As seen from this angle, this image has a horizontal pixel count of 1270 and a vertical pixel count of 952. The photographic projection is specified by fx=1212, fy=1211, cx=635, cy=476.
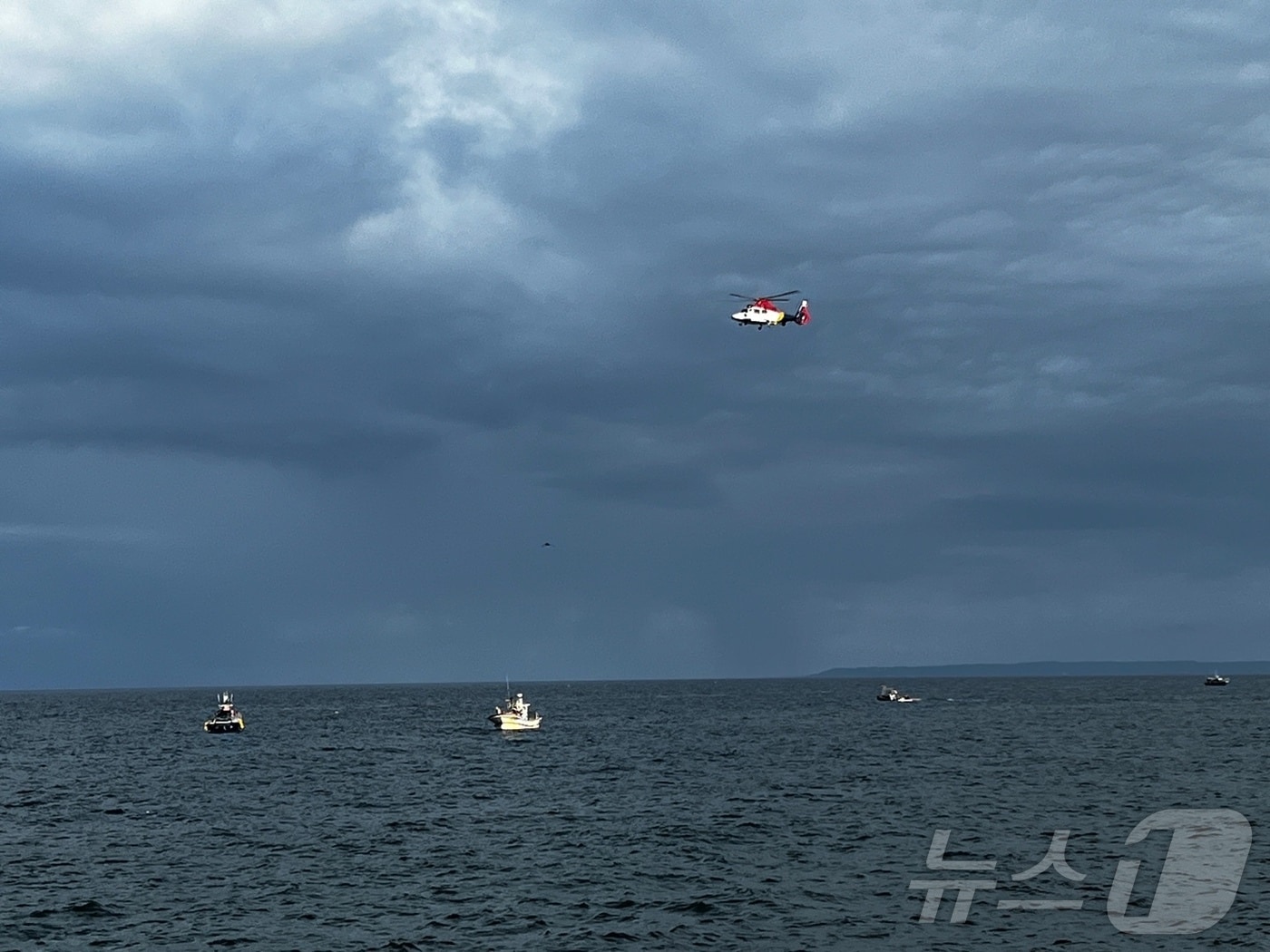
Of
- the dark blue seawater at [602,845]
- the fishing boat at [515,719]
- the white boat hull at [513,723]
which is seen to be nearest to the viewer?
the dark blue seawater at [602,845]

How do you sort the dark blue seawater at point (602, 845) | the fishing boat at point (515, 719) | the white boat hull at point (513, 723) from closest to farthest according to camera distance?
the dark blue seawater at point (602, 845) < the white boat hull at point (513, 723) < the fishing boat at point (515, 719)

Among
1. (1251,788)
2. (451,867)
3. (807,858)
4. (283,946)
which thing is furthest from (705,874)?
(1251,788)

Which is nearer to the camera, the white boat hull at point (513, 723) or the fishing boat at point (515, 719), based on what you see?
the white boat hull at point (513, 723)

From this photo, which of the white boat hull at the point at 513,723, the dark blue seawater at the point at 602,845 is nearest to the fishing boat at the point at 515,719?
the white boat hull at the point at 513,723

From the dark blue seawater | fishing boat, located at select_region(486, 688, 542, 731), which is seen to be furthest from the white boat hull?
the dark blue seawater

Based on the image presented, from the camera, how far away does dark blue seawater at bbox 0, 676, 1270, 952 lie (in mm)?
42250

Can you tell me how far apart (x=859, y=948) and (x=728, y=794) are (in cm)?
4126

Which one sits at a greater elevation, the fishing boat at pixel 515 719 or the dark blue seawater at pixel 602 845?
the fishing boat at pixel 515 719

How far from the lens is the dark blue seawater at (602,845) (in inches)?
1663

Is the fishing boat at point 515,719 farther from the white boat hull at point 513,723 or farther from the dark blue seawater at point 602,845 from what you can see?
the dark blue seawater at point 602,845

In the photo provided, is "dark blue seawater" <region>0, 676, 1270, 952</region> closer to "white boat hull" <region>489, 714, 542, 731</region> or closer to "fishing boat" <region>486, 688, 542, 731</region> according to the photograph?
"white boat hull" <region>489, 714, 542, 731</region>

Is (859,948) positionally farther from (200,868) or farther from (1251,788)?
(1251,788)

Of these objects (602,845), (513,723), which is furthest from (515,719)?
(602,845)

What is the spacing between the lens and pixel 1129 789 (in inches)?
3051
